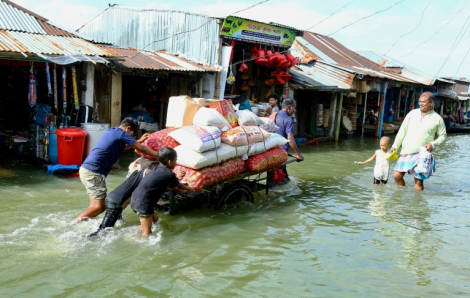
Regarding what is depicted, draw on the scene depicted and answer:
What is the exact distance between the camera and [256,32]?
1427 centimetres

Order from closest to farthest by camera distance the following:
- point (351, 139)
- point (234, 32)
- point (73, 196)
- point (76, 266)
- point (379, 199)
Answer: point (76, 266) → point (73, 196) → point (379, 199) → point (234, 32) → point (351, 139)

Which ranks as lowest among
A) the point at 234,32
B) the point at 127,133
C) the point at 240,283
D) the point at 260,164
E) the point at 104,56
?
the point at 240,283

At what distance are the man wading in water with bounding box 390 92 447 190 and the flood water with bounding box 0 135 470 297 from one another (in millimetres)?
718

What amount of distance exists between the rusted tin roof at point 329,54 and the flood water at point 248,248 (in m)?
12.6

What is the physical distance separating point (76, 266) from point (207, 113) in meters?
2.98

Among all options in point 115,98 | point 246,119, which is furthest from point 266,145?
point 115,98

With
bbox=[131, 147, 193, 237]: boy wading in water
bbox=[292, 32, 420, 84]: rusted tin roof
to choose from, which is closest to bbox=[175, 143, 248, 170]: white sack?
bbox=[131, 147, 193, 237]: boy wading in water

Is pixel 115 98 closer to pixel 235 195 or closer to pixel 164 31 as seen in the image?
pixel 164 31

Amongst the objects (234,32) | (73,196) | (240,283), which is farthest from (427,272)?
(234,32)

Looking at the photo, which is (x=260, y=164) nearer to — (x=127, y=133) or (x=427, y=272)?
(x=127, y=133)

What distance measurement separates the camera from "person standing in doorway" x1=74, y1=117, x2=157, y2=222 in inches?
215

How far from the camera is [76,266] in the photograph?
439 cm

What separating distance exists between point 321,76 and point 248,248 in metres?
14.7

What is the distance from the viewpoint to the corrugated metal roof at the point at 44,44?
817 cm
